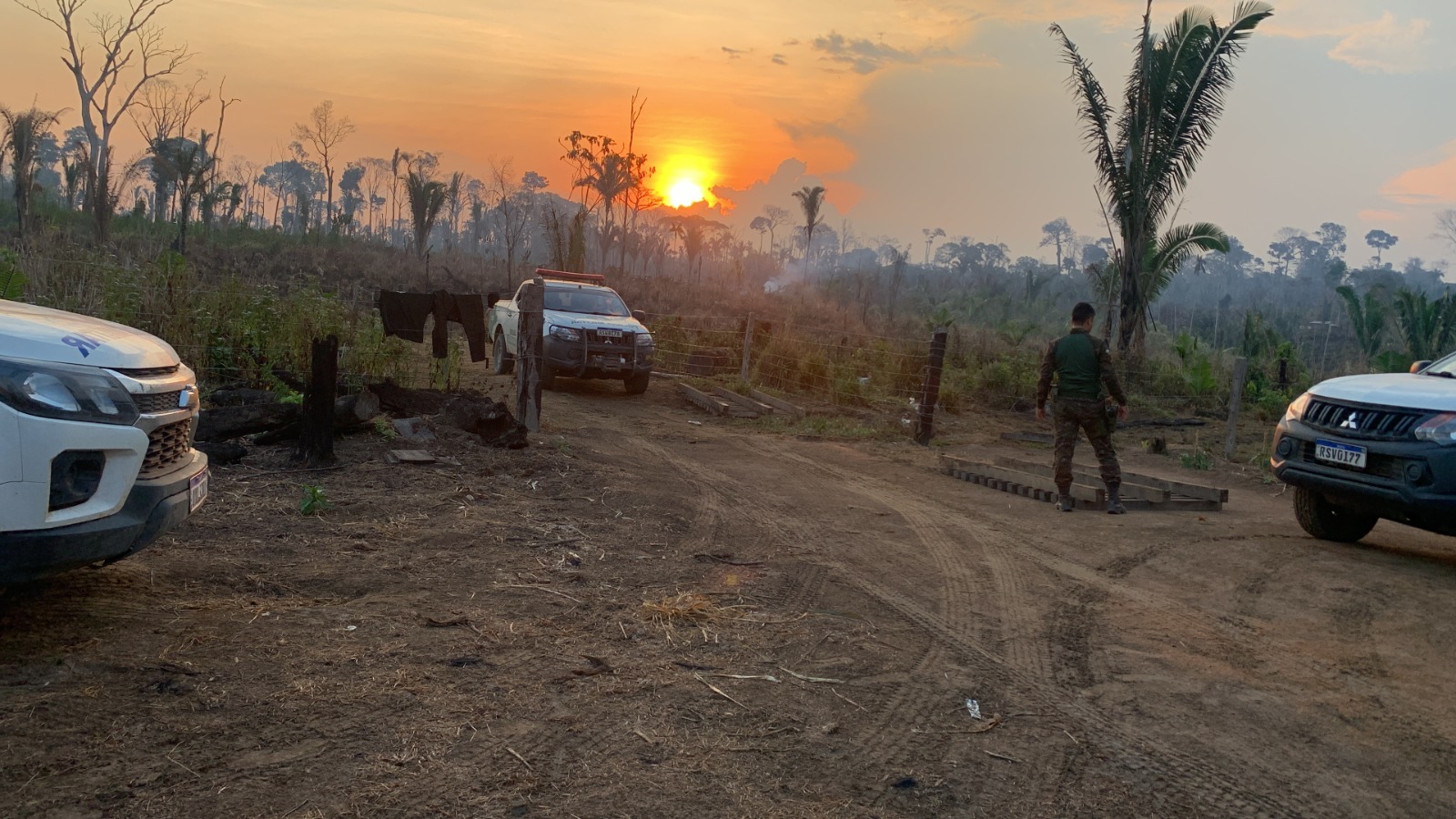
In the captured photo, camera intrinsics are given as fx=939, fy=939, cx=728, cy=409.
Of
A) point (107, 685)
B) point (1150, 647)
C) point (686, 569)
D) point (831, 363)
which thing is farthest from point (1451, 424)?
point (831, 363)

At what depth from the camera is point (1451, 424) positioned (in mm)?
6266

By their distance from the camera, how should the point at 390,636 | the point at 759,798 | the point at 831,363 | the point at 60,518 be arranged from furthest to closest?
the point at 831,363 → the point at 390,636 → the point at 60,518 → the point at 759,798

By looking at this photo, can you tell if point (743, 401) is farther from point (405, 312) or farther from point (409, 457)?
point (409, 457)

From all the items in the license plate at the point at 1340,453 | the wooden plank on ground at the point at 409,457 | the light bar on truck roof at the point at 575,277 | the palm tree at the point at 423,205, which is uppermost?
the palm tree at the point at 423,205

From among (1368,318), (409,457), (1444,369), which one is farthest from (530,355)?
(1368,318)

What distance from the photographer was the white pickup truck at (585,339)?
14.0 meters

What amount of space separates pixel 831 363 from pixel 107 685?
14.3 m

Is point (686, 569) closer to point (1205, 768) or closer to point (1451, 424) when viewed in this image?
point (1205, 768)

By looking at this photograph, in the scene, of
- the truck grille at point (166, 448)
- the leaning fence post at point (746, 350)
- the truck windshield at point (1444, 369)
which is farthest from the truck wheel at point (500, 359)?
the truck windshield at point (1444, 369)

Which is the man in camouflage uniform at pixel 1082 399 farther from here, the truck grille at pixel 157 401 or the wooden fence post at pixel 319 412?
the truck grille at pixel 157 401

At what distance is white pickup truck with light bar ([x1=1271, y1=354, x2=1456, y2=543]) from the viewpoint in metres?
6.23

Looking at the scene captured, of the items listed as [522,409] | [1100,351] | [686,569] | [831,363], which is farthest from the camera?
[831,363]

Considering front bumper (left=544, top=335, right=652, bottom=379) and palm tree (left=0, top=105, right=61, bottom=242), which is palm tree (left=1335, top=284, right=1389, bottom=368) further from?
palm tree (left=0, top=105, right=61, bottom=242)

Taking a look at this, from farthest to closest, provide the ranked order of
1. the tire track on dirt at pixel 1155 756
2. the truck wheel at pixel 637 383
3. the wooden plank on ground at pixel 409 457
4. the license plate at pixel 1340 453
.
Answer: the truck wheel at pixel 637 383
the wooden plank on ground at pixel 409 457
the license plate at pixel 1340 453
the tire track on dirt at pixel 1155 756
